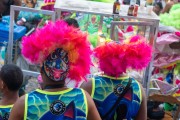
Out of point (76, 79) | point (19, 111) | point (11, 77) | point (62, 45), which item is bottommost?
point (11, 77)

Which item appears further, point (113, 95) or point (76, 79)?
point (113, 95)

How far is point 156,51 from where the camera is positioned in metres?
4.74

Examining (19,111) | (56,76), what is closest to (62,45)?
(56,76)

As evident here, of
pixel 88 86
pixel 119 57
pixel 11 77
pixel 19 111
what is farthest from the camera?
pixel 11 77

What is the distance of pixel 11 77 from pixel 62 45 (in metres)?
1.16

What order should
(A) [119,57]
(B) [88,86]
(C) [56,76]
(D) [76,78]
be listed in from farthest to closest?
(A) [119,57] → (B) [88,86] → (D) [76,78] → (C) [56,76]

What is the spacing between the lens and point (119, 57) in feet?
9.25

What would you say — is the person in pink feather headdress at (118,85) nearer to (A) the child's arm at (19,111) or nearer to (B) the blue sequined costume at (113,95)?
(B) the blue sequined costume at (113,95)

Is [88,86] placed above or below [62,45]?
below

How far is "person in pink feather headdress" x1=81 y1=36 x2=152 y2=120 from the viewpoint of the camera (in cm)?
271

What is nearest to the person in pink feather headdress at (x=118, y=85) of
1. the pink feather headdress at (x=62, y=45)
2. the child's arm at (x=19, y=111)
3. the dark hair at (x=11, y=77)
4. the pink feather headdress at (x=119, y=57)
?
the pink feather headdress at (x=119, y=57)

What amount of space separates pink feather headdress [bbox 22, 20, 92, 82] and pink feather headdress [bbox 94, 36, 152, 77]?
39cm

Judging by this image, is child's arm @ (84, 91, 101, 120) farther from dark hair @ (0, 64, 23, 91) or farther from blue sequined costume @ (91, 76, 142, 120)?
dark hair @ (0, 64, 23, 91)

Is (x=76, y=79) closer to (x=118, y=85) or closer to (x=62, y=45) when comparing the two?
(x=62, y=45)
